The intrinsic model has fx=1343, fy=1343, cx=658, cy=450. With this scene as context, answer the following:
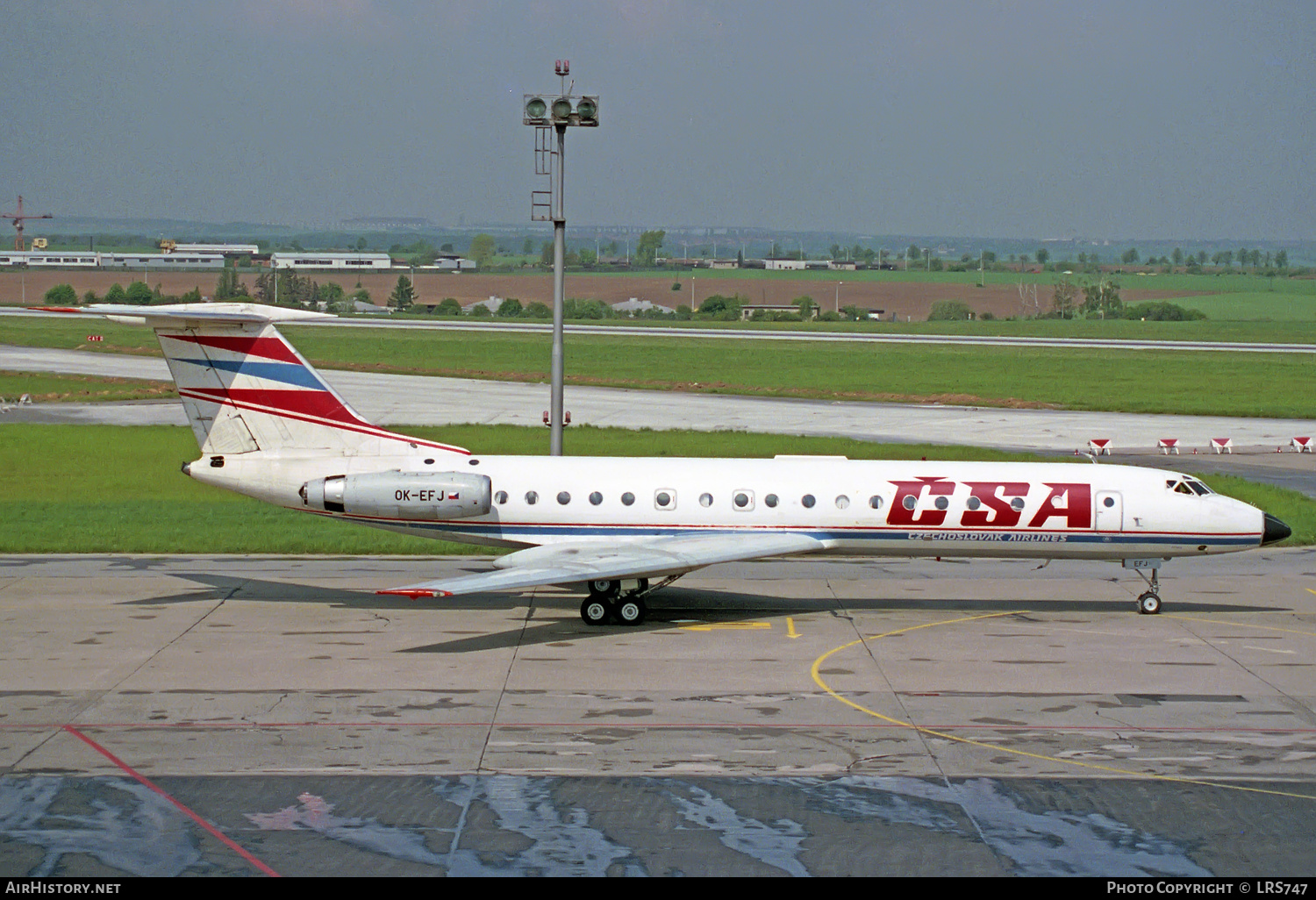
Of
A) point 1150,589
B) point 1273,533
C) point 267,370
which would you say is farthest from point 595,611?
point 1273,533

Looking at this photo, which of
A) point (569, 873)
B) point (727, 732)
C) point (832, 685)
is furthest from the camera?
point (832, 685)

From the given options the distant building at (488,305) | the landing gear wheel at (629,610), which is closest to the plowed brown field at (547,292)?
the distant building at (488,305)

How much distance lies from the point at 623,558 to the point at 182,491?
20.0 m

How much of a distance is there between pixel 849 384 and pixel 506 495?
49827mm

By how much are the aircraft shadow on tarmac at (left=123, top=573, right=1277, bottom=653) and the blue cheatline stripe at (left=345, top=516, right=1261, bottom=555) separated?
1379mm

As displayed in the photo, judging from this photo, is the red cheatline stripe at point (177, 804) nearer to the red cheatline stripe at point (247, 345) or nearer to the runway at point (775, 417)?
the red cheatline stripe at point (247, 345)

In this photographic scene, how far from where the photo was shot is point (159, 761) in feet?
54.3

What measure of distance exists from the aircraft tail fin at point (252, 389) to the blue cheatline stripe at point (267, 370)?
2 centimetres

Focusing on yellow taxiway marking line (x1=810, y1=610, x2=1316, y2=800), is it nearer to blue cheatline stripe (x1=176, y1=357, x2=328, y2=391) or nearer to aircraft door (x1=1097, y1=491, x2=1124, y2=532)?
aircraft door (x1=1097, y1=491, x2=1124, y2=532)

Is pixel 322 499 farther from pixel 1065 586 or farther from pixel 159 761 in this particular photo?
pixel 1065 586

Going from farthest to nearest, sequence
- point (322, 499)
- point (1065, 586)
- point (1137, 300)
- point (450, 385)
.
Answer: point (1137, 300), point (450, 385), point (1065, 586), point (322, 499)

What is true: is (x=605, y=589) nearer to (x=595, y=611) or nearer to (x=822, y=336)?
(x=595, y=611)

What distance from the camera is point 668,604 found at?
87.0 feet

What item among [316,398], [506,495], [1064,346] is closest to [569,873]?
[506,495]
